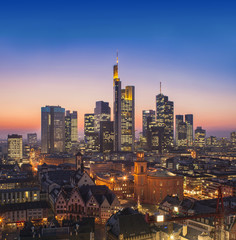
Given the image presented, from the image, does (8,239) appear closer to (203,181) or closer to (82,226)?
(82,226)

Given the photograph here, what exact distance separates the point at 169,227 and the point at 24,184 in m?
119

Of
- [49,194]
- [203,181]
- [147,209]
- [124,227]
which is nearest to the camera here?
[124,227]

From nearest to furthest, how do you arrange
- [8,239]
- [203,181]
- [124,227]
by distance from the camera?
[124,227]
[8,239]
[203,181]

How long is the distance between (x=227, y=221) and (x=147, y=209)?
158ft

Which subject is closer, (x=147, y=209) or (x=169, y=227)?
(x=169, y=227)

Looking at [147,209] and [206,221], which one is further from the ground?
[206,221]

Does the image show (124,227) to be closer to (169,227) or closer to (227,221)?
(169,227)

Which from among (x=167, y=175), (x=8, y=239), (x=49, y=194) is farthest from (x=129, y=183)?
(x=8, y=239)

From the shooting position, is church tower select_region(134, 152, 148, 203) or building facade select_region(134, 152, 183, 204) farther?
church tower select_region(134, 152, 148, 203)

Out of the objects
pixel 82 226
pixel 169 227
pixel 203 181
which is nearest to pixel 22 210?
pixel 82 226

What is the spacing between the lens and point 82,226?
74.8 meters

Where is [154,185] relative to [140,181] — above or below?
below

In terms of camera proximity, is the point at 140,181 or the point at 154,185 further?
the point at 140,181

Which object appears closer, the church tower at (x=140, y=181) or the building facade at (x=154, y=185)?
the building facade at (x=154, y=185)
